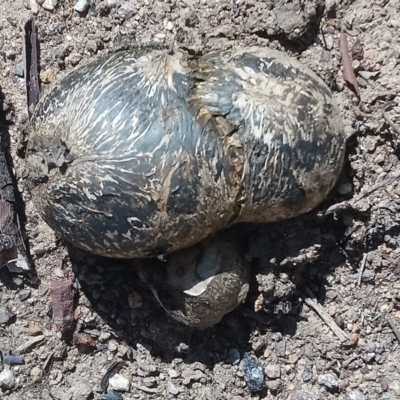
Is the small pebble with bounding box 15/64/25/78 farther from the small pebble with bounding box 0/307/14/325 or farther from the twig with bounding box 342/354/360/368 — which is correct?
the twig with bounding box 342/354/360/368

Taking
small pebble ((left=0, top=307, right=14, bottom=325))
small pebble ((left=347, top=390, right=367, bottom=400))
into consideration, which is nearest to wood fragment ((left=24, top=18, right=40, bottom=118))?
small pebble ((left=0, top=307, right=14, bottom=325))

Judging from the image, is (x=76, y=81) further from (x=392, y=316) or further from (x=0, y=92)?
(x=392, y=316)

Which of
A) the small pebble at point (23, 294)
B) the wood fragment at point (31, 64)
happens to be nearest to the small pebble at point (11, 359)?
the small pebble at point (23, 294)

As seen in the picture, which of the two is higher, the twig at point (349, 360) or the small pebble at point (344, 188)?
the small pebble at point (344, 188)

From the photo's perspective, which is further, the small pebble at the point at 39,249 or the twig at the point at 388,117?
the small pebble at the point at 39,249

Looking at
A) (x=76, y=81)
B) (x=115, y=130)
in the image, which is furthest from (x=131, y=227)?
(x=76, y=81)

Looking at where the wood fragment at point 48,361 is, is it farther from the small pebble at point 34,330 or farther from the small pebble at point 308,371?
the small pebble at point 308,371
